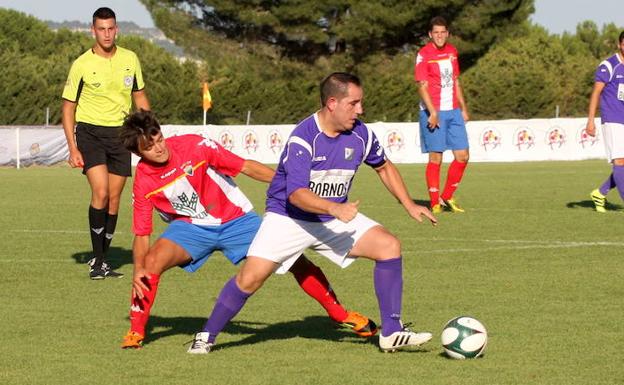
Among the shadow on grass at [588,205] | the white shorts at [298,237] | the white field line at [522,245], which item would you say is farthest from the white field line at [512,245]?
the white shorts at [298,237]

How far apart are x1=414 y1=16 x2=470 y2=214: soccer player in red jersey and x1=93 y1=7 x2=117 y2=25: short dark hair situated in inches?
265

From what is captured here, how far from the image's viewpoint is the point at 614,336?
7688 mm

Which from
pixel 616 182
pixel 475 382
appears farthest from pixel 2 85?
pixel 475 382

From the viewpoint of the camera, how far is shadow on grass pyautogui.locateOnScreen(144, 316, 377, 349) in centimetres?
790

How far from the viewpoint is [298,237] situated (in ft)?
24.3

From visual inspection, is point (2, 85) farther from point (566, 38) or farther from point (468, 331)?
→ point (566, 38)

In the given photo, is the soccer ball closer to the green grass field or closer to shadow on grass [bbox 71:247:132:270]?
the green grass field

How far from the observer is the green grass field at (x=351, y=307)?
22.3ft

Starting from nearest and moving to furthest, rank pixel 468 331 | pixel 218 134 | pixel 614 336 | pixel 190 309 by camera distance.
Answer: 1. pixel 468 331
2. pixel 614 336
3. pixel 190 309
4. pixel 218 134

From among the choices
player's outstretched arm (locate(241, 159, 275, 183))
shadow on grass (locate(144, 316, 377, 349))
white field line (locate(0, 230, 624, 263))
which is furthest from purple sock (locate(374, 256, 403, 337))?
white field line (locate(0, 230, 624, 263))

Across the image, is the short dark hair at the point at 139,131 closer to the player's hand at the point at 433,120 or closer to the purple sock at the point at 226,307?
the purple sock at the point at 226,307

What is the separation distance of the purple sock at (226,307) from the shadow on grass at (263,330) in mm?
238

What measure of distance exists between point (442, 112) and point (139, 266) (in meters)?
9.75

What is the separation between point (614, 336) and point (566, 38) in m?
92.1
